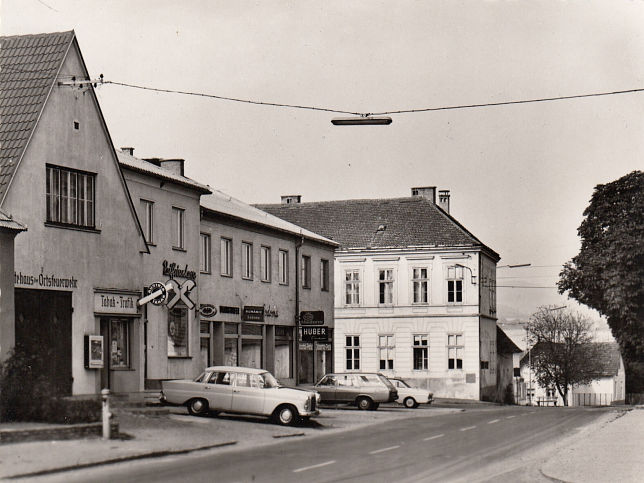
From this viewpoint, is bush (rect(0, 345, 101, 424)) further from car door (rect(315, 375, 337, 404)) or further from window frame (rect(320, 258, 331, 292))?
window frame (rect(320, 258, 331, 292))

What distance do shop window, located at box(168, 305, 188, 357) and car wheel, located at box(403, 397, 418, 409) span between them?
41.9ft

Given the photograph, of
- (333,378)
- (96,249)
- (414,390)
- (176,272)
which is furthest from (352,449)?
(414,390)

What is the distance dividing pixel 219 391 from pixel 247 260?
12.8 m

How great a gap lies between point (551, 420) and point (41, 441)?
797 inches

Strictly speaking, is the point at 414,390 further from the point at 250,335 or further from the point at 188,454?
the point at 188,454

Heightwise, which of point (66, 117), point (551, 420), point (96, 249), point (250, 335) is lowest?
point (551, 420)

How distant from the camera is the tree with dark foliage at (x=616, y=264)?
4944cm

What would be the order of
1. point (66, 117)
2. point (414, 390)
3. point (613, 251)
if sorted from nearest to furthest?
point (66, 117) < point (414, 390) < point (613, 251)

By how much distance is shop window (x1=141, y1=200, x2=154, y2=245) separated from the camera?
32.6 m

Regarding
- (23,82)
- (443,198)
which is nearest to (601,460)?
(23,82)

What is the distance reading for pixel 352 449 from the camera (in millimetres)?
21766

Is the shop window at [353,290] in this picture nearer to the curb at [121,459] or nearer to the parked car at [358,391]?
the parked car at [358,391]

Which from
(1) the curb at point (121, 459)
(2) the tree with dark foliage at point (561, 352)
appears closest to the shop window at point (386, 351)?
(2) the tree with dark foliage at point (561, 352)

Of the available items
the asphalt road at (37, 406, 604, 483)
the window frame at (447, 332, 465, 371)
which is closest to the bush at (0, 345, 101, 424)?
the asphalt road at (37, 406, 604, 483)
